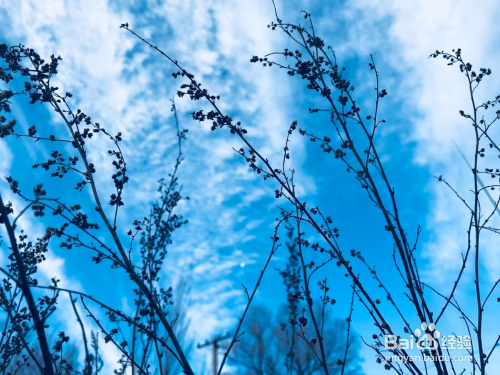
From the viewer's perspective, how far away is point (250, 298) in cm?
214

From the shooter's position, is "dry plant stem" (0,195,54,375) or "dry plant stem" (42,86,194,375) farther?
"dry plant stem" (42,86,194,375)

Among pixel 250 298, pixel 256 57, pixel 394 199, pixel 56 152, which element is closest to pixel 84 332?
pixel 250 298

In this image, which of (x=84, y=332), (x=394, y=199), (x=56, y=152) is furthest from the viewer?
(x=56, y=152)

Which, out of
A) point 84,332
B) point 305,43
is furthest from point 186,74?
point 84,332

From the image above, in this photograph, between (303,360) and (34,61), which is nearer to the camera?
(34,61)

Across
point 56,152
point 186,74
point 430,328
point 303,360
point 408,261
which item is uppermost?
point 303,360

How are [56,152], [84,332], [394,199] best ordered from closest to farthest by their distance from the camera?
[84,332] < [394,199] < [56,152]

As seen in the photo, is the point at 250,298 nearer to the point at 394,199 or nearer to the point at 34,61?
the point at 394,199

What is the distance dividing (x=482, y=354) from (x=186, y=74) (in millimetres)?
2706

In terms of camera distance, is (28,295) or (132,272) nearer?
(28,295)

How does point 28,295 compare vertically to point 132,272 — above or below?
below

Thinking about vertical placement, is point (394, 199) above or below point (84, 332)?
above

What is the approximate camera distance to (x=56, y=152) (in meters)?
2.46

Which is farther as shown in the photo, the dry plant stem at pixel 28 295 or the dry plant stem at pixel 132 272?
the dry plant stem at pixel 132 272
